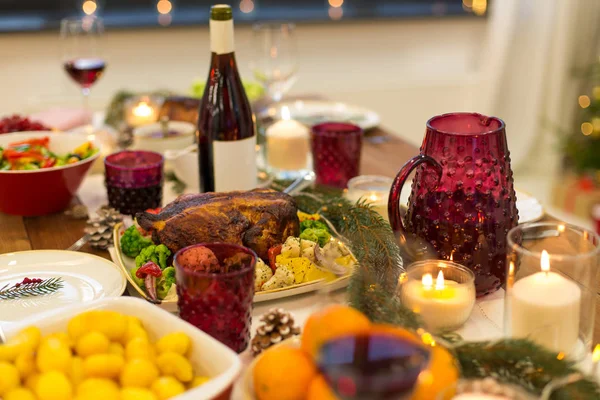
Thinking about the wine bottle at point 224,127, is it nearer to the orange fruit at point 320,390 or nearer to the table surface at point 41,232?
the table surface at point 41,232

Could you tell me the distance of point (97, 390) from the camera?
626 mm

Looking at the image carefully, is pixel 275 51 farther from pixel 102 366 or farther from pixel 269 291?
pixel 102 366

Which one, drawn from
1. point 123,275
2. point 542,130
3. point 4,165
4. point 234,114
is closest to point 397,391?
point 123,275

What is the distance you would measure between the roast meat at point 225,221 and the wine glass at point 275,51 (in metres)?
0.72

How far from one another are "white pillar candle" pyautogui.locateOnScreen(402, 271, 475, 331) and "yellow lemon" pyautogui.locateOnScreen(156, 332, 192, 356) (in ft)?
0.90

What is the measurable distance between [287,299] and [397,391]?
404 mm

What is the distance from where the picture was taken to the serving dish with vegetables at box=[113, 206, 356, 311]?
91 centimetres

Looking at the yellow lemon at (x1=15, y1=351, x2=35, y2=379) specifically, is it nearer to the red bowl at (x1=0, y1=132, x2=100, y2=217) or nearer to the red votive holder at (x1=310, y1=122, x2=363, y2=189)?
the red bowl at (x1=0, y1=132, x2=100, y2=217)

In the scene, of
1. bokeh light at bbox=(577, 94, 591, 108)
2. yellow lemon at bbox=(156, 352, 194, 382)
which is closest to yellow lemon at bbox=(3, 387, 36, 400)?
yellow lemon at bbox=(156, 352, 194, 382)

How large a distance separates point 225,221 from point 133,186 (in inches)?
12.1

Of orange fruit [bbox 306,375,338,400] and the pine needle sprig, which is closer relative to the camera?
orange fruit [bbox 306,375,338,400]

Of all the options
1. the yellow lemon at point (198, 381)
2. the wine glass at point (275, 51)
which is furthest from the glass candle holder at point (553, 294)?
the wine glass at point (275, 51)

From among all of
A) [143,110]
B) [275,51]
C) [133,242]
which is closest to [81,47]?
[143,110]

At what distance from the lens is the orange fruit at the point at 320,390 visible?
0.58 metres
